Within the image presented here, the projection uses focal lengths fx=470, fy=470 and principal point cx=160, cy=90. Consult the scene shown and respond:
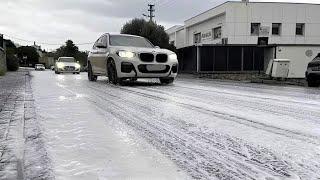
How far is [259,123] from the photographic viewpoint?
612 centimetres

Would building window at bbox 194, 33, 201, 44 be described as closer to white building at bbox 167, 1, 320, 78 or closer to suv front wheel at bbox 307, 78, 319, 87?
white building at bbox 167, 1, 320, 78

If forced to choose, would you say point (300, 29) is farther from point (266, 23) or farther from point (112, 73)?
point (112, 73)

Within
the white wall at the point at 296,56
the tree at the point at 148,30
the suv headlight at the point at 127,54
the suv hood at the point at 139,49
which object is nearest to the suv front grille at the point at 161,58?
the suv hood at the point at 139,49

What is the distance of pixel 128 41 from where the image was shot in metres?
14.9

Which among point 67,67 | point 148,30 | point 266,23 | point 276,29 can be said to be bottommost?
point 67,67

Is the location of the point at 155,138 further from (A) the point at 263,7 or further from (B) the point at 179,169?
(A) the point at 263,7

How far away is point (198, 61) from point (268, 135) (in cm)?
2958

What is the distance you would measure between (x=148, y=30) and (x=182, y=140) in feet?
152

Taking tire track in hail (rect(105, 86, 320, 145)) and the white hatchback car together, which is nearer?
tire track in hail (rect(105, 86, 320, 145))

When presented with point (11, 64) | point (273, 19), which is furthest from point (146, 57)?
point (11, 64)

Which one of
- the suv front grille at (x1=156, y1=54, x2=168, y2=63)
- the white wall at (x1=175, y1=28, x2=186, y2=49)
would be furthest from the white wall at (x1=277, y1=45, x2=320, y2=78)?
the white wall at (x1=175, y1=28, x2=186, y2=49)

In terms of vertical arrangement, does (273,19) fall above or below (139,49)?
above

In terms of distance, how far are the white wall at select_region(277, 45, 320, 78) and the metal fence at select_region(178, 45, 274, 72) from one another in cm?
780

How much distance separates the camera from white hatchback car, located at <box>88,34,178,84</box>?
1346cm
